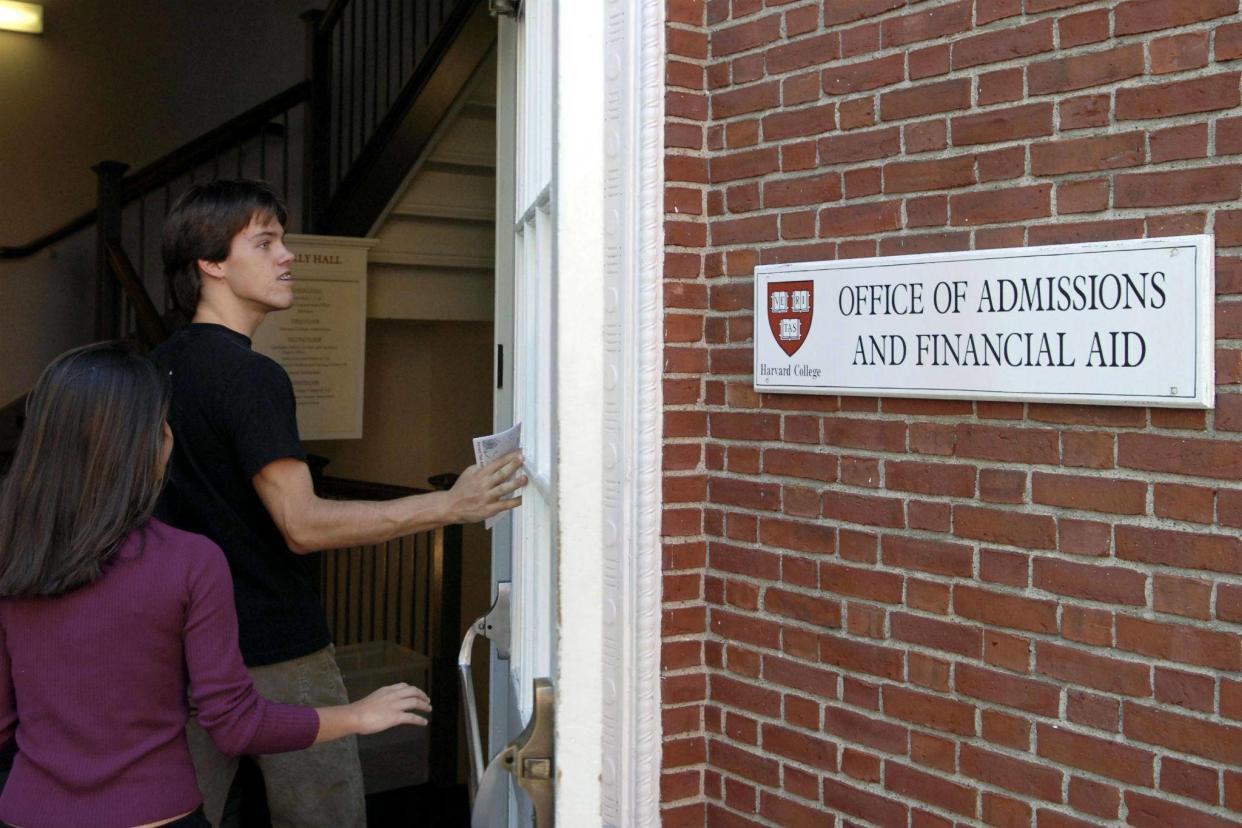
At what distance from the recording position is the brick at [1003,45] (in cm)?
183

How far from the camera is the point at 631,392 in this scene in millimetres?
2229

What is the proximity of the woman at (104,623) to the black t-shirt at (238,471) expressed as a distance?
1.66ft

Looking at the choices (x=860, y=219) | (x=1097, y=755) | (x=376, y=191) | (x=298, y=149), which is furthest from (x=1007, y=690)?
(x=298, y=149)

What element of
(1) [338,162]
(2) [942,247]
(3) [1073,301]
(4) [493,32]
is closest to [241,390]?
(2) [942,247]

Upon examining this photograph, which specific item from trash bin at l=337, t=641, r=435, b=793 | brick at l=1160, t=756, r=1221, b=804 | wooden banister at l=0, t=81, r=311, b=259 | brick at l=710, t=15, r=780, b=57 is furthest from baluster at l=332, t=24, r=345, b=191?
brick at l=1160, t=756, r=1221, b=804

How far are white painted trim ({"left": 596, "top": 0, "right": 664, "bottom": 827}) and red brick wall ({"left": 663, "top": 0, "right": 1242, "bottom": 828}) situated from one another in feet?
0.22

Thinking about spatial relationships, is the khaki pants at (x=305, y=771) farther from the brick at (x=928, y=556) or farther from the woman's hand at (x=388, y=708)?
the brick at (x=928, y=556)

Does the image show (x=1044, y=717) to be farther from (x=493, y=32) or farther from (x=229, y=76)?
(x=229, y=76)

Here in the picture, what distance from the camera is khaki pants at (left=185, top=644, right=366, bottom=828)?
2.54m

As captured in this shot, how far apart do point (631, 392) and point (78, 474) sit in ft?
3.20

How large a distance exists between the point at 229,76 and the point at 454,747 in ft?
19.1

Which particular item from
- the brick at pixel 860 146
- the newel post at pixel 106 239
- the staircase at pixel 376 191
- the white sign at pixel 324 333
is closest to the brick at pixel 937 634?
the brick at pixel 860 146

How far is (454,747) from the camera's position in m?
5.36

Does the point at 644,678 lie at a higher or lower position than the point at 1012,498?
lower
